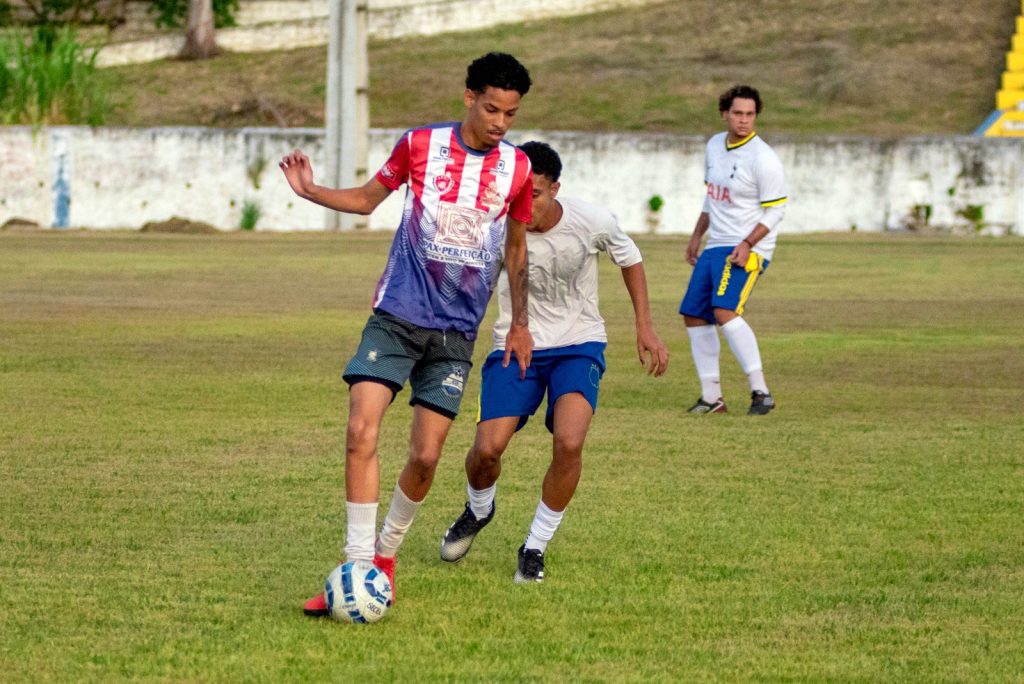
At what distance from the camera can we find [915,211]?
37.7 m

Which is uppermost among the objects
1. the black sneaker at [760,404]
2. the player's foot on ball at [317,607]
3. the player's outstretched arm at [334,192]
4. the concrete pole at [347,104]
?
the concrete pole at [347,104]

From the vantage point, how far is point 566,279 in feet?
24.3

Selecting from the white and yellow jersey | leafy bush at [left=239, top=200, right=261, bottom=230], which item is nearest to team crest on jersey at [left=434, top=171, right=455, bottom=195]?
the white and yellow jersey

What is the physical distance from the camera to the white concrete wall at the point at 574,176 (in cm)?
3747

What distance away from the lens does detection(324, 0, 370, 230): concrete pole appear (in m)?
39.4

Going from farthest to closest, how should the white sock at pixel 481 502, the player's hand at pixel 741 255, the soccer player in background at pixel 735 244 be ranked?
the soccer player in background at pixel 735 244
the player's hand at pixel 741 255
the white sock at pixel 481 502

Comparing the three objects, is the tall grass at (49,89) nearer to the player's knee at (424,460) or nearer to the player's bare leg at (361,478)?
the player's knee at (424,460)

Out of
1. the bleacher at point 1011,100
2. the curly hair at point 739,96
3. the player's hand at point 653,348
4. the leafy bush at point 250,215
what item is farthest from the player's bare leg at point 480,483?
the bleacher at point 1011,100

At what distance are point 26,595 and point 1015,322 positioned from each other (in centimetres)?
1374

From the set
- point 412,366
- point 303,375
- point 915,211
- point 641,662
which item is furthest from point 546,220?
point 915,211

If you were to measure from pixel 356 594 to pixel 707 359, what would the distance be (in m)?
6.49

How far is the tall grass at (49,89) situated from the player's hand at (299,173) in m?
36.2

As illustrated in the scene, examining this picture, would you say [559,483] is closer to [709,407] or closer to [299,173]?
[299,173]

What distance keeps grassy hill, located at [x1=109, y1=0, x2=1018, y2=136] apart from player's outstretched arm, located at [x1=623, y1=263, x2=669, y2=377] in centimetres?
3790
